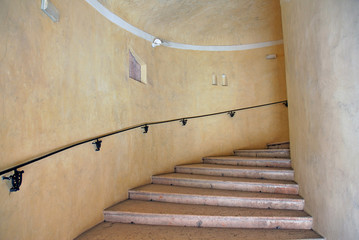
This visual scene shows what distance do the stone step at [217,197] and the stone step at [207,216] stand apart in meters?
0.08

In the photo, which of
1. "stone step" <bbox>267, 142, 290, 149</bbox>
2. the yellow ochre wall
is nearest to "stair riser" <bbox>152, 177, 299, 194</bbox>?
the yellow ochre wall

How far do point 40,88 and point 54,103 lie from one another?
0.19 meters

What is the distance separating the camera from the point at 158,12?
361 centimetres

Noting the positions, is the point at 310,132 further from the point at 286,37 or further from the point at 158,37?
the point at 158,37

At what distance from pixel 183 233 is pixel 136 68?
258 cm

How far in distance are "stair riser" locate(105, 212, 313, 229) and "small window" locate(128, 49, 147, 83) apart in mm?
2030

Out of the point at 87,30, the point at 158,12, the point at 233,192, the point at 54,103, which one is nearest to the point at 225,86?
the point at 158,12

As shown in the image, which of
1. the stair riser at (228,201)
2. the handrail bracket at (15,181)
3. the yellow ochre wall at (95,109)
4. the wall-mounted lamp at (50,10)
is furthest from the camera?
the stair riser at (228,201)

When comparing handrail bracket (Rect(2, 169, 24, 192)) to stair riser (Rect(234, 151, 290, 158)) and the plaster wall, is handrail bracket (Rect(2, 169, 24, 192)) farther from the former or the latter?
stair riser (Rect(234, 151, 290, 158))

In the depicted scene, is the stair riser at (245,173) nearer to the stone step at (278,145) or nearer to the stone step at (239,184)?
the stone step at (239,184)

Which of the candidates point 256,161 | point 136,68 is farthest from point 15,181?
point 256,161

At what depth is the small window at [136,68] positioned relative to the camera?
339 cm

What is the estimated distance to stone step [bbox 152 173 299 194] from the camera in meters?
2.55

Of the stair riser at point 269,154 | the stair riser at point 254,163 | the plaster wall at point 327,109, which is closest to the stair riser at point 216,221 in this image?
the plaster wall at point 327,109
